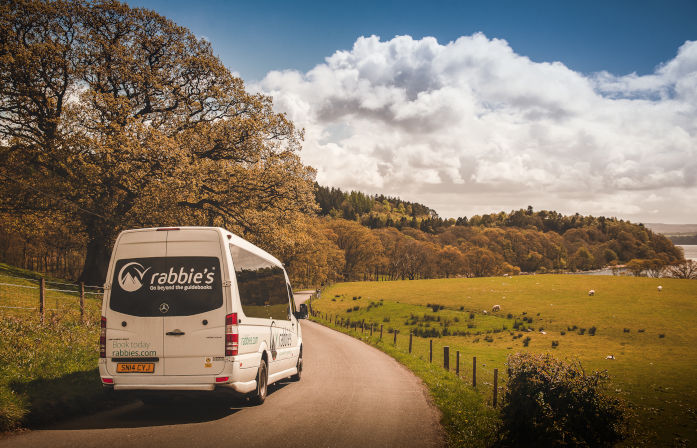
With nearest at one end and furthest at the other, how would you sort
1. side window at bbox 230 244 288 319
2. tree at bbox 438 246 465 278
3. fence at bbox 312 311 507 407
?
side window at bbox 230 244 288 319
fence at bbox 312 311 507 407
tree at bbox 438 246 465 278

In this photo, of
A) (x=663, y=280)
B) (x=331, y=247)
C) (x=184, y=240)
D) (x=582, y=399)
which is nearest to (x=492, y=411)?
(x=582, y=399)

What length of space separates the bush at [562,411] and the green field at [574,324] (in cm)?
845

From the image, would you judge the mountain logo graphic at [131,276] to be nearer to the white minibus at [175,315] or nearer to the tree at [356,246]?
the white minibus at [175,315]

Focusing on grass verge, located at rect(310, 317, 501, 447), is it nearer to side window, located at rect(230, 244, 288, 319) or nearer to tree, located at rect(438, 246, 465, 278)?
side window, located at rect(230, 244, 288, 319)

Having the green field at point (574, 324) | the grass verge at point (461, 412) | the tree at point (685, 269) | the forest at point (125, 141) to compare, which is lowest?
the green field at point (574, 324)

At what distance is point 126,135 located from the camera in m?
25.8

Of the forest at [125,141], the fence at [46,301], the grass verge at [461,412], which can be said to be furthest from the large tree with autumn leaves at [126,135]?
the grass verge at [461,412]

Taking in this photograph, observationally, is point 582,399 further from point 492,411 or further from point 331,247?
point 331,247

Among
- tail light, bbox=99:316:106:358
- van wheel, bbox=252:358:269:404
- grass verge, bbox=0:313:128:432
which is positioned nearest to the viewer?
grass verge, bbox=0:313:128:432

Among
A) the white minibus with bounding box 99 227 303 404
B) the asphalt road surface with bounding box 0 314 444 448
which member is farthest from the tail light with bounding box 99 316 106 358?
the asphalt road surface with bounding box 0 314 444 448

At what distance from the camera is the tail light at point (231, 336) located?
28.8ft

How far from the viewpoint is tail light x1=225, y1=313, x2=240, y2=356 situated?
8.79m

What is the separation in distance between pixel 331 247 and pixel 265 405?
98.0 meters

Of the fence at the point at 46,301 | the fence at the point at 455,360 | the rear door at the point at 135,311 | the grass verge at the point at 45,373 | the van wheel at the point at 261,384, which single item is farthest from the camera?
the fence at the point at 46,301
